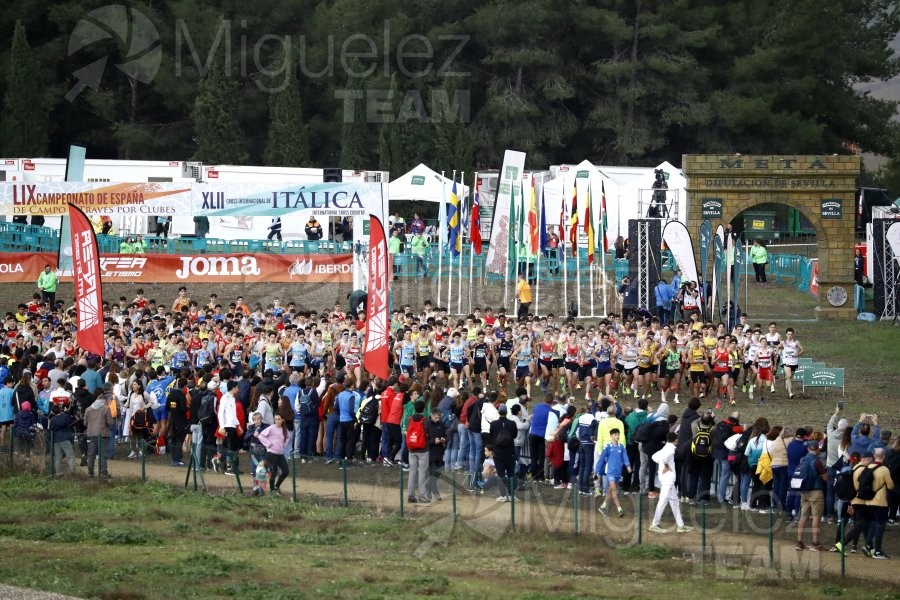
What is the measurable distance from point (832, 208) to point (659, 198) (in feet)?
27.8

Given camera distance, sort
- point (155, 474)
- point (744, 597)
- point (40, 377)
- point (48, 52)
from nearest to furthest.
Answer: point (744, 597), point (155, 474), point (40, 377), point (48, 52)

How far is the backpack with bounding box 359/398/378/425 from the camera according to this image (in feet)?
71.4

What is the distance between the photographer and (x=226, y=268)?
39.6 metres

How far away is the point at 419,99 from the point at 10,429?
142 feet

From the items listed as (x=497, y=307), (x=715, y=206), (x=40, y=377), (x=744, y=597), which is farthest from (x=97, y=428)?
(x=715, y=206)

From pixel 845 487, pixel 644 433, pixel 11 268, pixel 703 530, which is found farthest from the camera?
pixel 11 268

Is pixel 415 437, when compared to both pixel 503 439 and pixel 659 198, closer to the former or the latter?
pixel 503 439

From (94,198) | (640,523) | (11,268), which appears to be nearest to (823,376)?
(640,523)

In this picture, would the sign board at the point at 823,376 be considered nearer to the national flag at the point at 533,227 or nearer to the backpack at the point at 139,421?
the national flag at the point at 533,227

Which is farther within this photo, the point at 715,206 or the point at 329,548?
the point at 715,206

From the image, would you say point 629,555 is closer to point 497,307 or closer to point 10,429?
point 10,429

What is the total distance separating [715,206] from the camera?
38500 mm

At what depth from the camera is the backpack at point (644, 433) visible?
19.1 meters

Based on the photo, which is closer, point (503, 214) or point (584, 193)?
point (503, 214)
